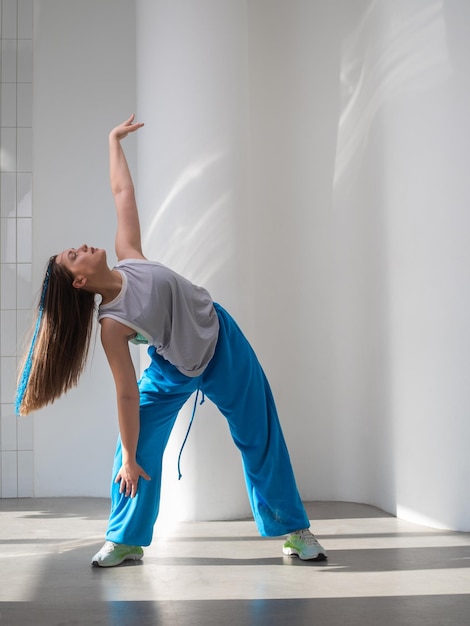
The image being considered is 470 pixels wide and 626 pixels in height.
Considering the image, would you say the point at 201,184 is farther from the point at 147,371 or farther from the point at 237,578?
the point at 237,578

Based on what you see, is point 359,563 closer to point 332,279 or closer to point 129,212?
point 129,212

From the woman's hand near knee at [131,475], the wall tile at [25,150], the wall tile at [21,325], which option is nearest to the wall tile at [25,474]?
the wall tile at [21,325]

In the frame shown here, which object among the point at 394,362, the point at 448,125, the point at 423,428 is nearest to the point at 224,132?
the point at 448,125

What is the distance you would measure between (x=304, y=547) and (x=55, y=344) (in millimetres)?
979

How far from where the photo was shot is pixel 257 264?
3896mm

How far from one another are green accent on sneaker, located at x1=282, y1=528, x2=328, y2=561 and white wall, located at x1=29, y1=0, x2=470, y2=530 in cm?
67

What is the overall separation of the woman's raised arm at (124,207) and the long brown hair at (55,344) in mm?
302

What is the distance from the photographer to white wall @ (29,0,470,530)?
3098mm

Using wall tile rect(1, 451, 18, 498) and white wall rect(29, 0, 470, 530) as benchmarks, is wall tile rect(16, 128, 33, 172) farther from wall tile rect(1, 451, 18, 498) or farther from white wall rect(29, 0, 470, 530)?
wall tile rect(1, 451, 18, 498)

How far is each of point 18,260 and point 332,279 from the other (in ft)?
4.97

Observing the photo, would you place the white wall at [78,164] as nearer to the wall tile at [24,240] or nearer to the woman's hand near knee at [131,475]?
the wall tile at [24,240]

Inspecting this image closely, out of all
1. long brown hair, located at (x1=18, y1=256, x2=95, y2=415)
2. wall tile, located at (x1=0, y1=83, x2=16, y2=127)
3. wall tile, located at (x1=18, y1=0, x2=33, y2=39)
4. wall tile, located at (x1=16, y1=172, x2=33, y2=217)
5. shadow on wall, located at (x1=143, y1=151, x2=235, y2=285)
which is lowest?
long brown hair, located at (x1=18, y1=256, x2=95, y2=415)

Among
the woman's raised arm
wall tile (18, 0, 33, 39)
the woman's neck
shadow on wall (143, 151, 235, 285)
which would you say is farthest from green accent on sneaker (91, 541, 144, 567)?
wall tile (18, 0, 33, 39)

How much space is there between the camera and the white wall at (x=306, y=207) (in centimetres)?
310
